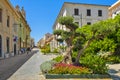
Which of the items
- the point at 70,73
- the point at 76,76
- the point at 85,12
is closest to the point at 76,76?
the point at 76,76

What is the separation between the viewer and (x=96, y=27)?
10.7 meters

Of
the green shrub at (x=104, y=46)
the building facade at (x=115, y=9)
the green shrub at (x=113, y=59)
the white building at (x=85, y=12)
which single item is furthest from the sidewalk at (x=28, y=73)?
the white building at (x=85, y=12)

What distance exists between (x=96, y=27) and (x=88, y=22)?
31.2 m

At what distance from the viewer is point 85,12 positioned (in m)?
41.5

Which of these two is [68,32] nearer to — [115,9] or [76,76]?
[76,76]

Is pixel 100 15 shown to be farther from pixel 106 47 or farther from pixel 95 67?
pixel 95 67

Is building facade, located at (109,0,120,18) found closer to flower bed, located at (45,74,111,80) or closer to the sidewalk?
the sidewalk

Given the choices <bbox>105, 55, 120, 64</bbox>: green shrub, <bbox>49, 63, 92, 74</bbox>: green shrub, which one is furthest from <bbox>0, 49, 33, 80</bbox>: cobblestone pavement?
<bbox>105, 55, 120, 64</bbox>: green shrub

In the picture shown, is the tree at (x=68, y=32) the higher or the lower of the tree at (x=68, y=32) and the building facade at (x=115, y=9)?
the lower

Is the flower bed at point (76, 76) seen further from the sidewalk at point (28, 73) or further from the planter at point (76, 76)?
the sidewalk at point (28, 73)

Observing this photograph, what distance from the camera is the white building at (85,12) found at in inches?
1587

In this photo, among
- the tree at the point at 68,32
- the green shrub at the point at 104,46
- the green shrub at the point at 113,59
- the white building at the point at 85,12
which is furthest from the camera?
the white building at the point at 85,12

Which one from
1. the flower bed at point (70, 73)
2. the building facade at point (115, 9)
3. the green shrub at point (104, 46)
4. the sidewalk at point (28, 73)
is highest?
the building facade at point (115, 9)

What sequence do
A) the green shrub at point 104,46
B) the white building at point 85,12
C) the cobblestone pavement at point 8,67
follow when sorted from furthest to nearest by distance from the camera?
the white building at point 85,12 → the green shrub at point 104,46 → the cobblestone pavement at point 8,67
